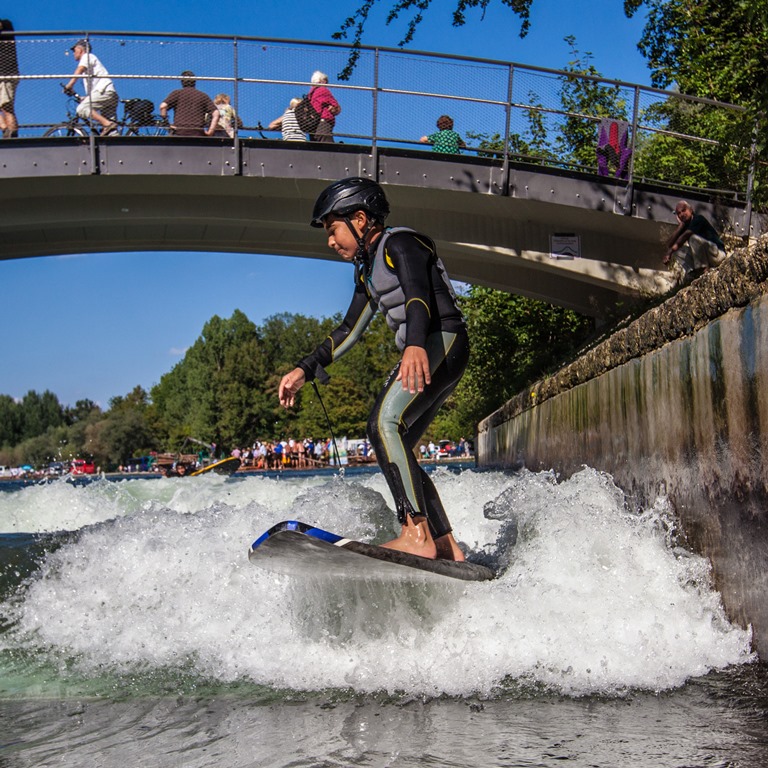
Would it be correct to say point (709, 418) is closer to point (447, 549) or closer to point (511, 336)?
point (447, 549)

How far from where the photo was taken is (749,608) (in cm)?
420

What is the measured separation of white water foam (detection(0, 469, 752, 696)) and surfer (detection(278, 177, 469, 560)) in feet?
1.33

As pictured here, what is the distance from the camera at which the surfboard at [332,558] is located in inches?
153

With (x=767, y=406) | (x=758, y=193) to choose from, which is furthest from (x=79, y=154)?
(x=767, y=406)

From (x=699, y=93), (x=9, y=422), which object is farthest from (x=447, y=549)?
(x=9, y=422)

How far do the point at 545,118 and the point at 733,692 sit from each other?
45.4 feet

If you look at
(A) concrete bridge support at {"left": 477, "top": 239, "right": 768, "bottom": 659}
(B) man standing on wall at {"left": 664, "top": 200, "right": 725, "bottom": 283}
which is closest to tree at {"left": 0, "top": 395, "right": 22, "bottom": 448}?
(B) man standing on wall at {"left": 664, "top": 200, "right": 725, "bottom": 283}

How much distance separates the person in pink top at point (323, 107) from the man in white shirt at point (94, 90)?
10.3 feet

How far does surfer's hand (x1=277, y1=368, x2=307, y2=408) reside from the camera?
4.92m

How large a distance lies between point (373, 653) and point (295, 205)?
1436 centimetres

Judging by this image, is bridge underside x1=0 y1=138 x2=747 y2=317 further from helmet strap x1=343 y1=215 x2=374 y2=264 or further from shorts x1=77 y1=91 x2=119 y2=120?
helmet strap x1=343 y1=215 x2=374 y2=264

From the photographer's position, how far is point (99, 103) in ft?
48.4

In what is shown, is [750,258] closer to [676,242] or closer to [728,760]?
[728,760]

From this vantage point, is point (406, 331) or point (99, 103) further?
point (99, 103)
